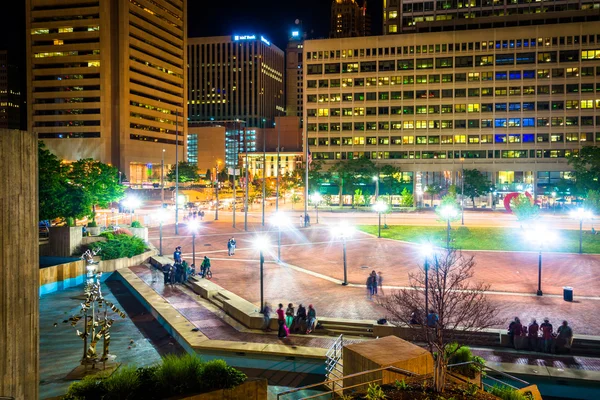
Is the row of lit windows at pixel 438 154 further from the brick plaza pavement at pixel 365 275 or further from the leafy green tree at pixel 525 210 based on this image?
the brick plaza pavement at pixel 365 275

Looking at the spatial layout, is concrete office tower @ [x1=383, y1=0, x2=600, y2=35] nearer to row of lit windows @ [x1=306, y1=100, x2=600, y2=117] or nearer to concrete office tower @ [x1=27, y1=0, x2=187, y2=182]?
row of lit windows @ [x1=306, y1=100, x2=600, y2=117]

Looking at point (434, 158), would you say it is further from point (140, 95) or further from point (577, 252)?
point (140, 95)

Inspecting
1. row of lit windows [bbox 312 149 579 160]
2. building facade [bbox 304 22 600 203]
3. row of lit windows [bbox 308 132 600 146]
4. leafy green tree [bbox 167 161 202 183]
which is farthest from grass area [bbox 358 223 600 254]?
leafy green tree [bbox 167 161 202 183]

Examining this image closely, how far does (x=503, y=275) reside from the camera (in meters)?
29.3

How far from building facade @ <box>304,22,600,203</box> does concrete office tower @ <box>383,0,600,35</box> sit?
11.7m

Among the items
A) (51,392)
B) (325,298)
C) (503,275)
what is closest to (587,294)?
(503,275)

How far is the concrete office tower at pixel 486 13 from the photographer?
4016 inches

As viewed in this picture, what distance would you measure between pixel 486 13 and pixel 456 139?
35.8 metres

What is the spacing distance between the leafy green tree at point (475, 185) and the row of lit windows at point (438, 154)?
6973 millimetres

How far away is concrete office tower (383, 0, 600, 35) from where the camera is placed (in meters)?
102

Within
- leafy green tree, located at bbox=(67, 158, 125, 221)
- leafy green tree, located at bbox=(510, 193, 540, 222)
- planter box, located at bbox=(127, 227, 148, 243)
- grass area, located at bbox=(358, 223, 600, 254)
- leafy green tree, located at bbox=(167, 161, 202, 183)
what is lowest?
grass area, located at bbox=(358, 223, 600, 254)

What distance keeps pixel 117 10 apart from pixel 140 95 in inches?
831

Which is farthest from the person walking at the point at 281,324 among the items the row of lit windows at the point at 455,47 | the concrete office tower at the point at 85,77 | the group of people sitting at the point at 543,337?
the concrete office tower at the point at 85,77

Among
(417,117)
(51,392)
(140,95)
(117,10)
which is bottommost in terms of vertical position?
(51,392)
